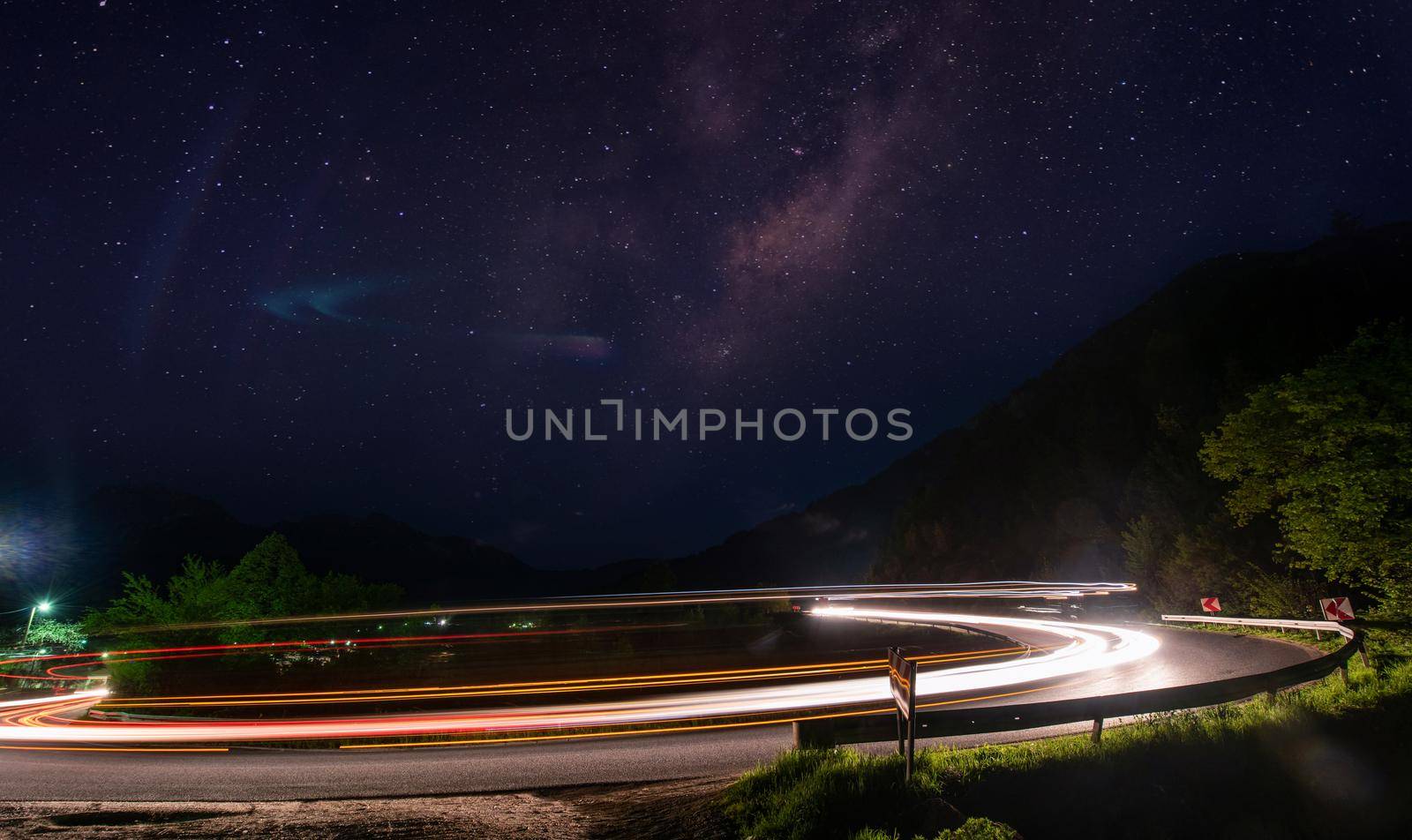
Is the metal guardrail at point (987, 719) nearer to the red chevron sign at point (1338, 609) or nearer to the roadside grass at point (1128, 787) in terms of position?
the roadside grass at point (1128, 787)

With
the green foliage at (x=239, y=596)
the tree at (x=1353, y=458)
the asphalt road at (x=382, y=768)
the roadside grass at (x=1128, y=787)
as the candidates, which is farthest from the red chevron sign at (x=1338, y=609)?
the green foliage at (x=239, y=596)

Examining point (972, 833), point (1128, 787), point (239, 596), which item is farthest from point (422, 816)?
point (239, 596)

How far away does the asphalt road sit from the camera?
361 inches

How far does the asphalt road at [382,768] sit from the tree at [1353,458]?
12.6m

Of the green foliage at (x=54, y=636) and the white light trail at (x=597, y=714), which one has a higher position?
the white light trail at (x=597, y=714)

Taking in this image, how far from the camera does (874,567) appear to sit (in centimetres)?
12406

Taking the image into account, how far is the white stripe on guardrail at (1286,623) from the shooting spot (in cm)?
1788

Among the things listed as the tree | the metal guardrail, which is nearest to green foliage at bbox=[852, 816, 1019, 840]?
the metal guardrail

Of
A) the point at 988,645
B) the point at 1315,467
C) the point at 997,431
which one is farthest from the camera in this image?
the point at 997,431

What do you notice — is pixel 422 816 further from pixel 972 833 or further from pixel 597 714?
pixel 597 714

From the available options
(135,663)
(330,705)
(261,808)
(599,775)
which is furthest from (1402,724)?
(135,663)

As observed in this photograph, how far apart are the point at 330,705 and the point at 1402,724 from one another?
2151 centimetres

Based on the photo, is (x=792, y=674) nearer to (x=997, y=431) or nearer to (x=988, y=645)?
(x=988, y=645)

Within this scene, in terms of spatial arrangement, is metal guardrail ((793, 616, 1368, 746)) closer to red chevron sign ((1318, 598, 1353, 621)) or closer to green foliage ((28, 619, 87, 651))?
red chevron sign ((1318, 598, 1353, 621))
